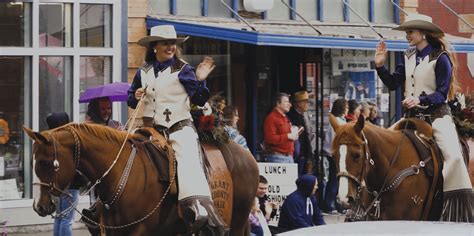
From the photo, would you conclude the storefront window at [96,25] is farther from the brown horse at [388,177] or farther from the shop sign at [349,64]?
the brown horse at [388,177]

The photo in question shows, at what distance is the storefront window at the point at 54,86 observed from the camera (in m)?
17.2

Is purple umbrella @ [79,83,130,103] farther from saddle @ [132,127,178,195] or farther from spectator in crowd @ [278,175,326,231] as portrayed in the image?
Answer: saddle @ [132,127,178,195]

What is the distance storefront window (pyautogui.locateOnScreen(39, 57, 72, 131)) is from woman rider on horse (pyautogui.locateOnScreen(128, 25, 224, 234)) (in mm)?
6011

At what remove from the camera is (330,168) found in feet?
64.7

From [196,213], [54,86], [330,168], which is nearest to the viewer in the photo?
[196,213]

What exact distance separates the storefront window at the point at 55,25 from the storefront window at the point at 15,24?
0.20 metres

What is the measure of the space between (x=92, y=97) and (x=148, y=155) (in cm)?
347

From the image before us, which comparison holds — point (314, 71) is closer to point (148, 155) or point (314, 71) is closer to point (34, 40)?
point (34, 40)

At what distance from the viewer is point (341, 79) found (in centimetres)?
2119

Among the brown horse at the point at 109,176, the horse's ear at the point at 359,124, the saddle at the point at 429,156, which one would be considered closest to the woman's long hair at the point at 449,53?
the saddle at the point at 429,156

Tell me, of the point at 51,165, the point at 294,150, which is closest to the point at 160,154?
the point at 51,165

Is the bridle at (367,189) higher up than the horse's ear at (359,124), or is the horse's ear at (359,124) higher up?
the horse's ear at (359,124)

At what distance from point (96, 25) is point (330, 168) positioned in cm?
456

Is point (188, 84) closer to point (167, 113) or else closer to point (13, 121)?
point (167, 113)
